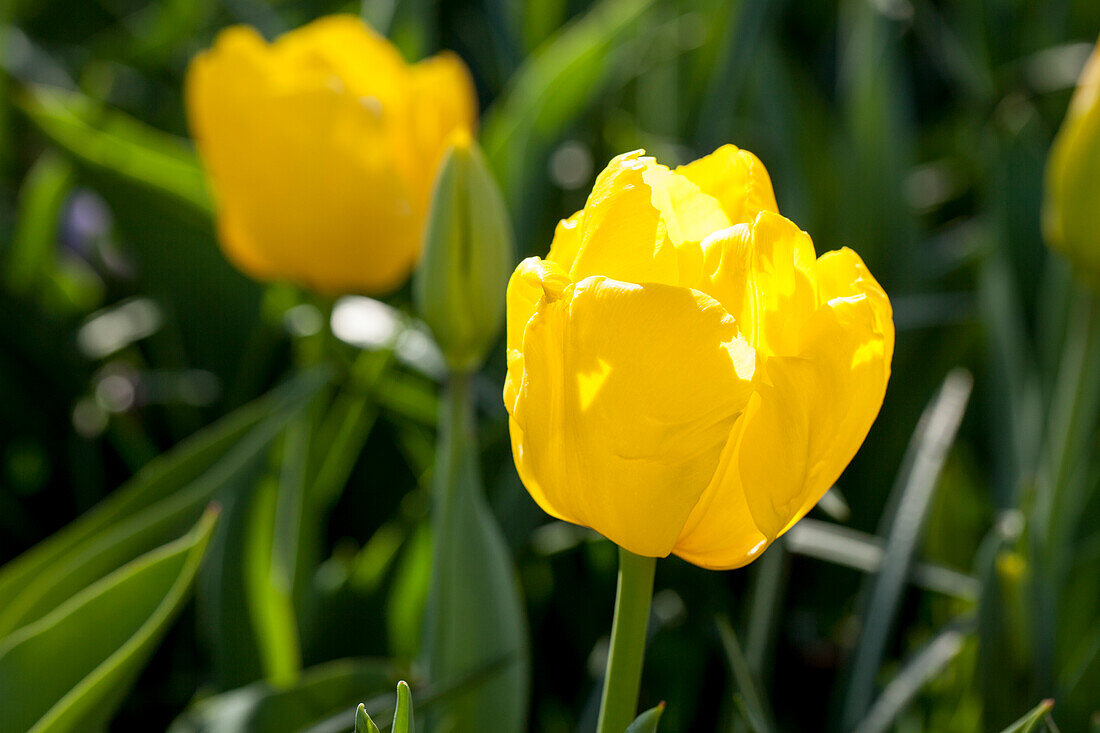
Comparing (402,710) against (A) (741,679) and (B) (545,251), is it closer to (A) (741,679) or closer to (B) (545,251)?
(A) (741,679)

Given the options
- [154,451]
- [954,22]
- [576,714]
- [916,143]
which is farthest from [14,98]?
[954,22]

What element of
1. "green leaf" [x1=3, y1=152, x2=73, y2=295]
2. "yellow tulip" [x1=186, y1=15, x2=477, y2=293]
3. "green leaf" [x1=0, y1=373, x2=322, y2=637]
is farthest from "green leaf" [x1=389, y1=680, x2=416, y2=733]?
"green leaf" [x1=3, y1=152, x2=73, y2=295]

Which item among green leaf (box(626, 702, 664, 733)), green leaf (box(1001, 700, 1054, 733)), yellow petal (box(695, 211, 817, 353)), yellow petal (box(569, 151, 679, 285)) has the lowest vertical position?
green leaf (box(1001, 700, 1054, 733))

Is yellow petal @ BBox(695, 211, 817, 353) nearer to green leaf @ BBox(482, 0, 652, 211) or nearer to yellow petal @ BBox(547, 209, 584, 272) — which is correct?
yellow petal @ BBox(547, 209, 584, 272)

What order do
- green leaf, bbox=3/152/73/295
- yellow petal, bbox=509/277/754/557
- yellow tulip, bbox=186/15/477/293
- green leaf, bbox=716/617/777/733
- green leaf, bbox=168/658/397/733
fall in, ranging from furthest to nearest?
green leaf, bbox=3/152/73/295, yellow tulip, bbox=186/15/477/293, green leaf, bbox=168/658/397/733, green leaf, bbox=716/617/777/733, yellow petal, bbox=509/277/754/557

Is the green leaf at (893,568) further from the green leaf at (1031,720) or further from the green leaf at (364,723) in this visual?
the green leaf at (364,723)

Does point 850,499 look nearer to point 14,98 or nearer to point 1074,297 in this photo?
point 1074,297

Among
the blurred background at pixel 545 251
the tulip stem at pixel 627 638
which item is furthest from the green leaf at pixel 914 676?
the tulip stem at pixel 627 638

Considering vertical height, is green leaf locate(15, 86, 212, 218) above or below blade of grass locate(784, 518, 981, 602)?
above
